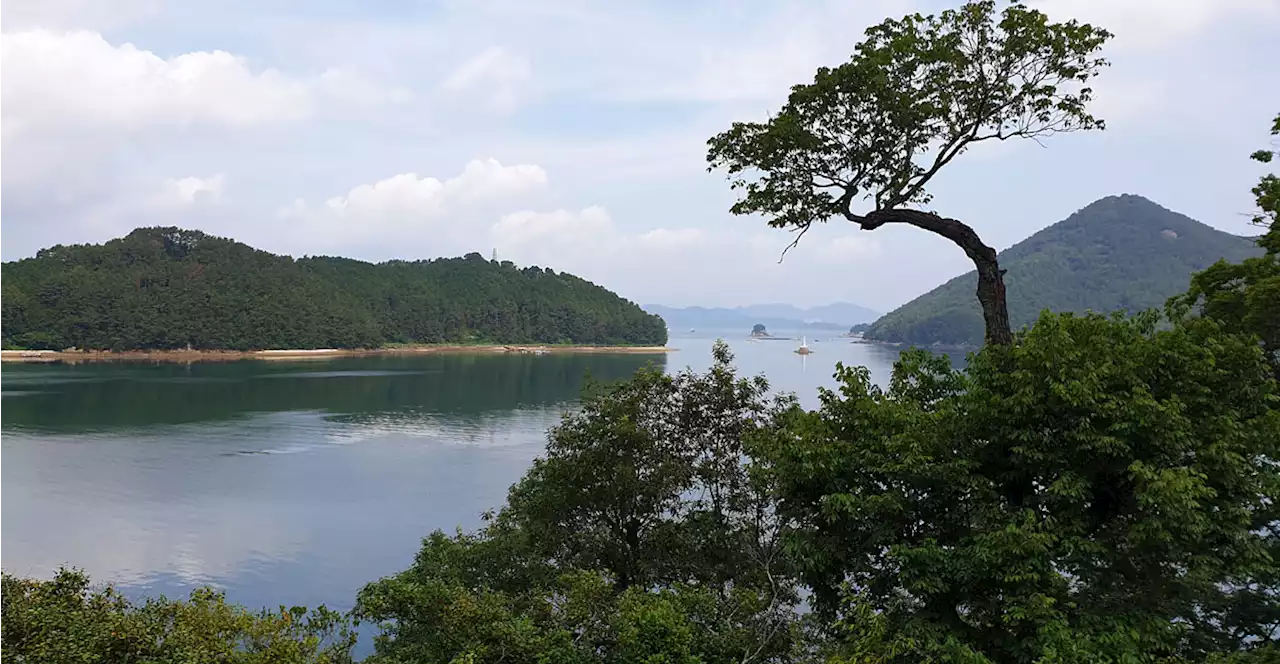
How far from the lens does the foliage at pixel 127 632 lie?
5309mm

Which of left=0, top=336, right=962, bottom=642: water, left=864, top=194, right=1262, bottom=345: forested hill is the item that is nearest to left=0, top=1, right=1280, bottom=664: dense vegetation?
left=0, top=336, right=962, bottom=642: water

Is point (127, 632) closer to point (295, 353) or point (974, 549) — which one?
point (974, 549)

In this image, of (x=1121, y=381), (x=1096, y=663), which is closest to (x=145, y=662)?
(x=1096, y=663)

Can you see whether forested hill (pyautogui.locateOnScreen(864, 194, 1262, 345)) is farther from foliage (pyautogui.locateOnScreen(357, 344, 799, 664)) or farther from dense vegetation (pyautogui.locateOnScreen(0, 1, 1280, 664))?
dense vegetation (pyautogui.locateOnScreen(0, 1, 1280, 664))

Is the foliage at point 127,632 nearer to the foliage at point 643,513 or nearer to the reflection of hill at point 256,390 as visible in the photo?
the foliage at point 643,513

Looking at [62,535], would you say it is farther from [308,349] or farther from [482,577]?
[308,349]

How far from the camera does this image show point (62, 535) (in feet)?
60.6

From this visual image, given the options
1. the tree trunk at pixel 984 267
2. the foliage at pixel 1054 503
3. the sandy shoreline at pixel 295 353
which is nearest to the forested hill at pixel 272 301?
the sandy shoreline at pixel 295 353

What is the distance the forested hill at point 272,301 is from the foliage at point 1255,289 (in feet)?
254

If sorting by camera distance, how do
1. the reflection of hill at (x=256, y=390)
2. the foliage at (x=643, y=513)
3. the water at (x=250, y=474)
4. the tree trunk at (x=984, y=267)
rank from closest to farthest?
the tree trunk at (x=984, y=267) → the foliage at (x=643, y=513) → the water at (x=250, y=474) → the reflection of hill at (x=256, y=390)

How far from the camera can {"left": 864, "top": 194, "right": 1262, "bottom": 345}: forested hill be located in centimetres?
Answer: 9875

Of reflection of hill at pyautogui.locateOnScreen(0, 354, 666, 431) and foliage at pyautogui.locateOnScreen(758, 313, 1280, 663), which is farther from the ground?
foliage at pyautogui.locateOnScreen(758, 313, 1280, 663)

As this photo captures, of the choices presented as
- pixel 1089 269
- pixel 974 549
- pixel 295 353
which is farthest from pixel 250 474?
pixel 1089 269

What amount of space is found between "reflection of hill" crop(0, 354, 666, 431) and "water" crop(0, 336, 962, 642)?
0.64 feet
